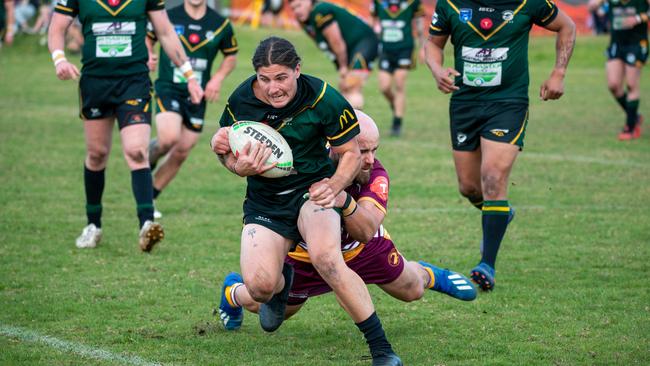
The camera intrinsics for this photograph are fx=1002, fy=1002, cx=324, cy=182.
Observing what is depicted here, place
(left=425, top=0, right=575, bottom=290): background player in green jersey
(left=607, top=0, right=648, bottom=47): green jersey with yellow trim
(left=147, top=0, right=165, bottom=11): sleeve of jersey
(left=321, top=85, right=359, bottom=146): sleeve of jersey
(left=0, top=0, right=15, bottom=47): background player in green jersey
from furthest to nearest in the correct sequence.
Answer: (left=0, top=0, right=15, bottom=47): background player in green jersey → (left=607, top=0, right=648, bottom=47): green jersey with yellow trim → (left=147, top=0, right=165, bottom=11): sleeve of jersey → (left=425, top=0, right=575, bottom=290): background player in green jersey → (left=321, top=85, right=359, bottom=146): sleeve of jersey

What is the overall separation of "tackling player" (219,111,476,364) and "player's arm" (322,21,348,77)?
8854mm

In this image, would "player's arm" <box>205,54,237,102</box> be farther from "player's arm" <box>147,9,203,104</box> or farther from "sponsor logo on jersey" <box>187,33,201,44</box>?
"player's arm" <box>147,9,203,104</box>

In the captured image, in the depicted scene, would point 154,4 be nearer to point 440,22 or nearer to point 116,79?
point 116,79

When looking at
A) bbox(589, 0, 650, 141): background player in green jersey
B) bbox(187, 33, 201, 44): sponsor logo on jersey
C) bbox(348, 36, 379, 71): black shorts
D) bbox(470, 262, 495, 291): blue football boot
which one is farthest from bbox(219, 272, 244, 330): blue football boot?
bbox(589, 0, 650, 141): background player in green jersey

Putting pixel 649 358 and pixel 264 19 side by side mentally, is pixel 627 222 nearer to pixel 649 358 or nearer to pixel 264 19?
pixel 649 358

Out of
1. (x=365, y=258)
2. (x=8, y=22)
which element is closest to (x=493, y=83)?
(x=365, y=258)

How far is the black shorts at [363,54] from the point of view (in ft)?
50.8

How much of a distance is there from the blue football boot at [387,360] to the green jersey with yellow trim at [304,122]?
1.07 metres

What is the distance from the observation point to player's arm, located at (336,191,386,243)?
213 inches

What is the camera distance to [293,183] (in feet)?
18.5

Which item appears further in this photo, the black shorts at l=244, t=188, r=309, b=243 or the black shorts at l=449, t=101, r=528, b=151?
the black shorts at l=449, t=101, r=528, b=151

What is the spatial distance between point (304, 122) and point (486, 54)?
2.55 meters

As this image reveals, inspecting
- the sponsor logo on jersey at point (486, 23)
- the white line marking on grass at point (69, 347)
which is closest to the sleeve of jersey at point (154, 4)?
the sponsor logo on jersey at point (486, 23)

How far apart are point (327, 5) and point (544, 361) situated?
10080 mm
